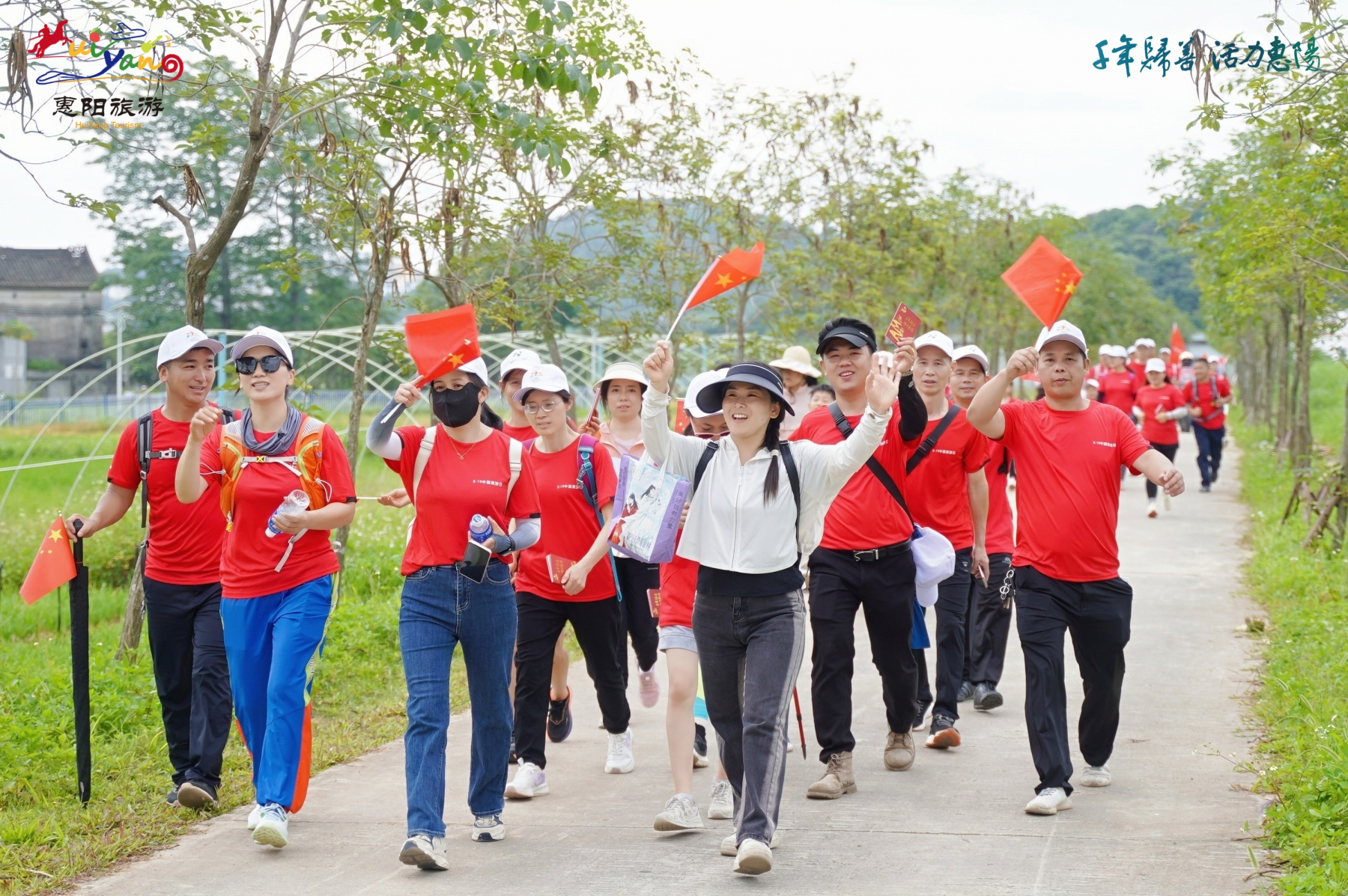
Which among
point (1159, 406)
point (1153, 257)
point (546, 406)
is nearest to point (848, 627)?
point (546, 406)

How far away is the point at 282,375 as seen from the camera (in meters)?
5.71

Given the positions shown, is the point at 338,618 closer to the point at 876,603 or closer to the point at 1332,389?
the point at 876,603

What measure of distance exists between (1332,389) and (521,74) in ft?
166

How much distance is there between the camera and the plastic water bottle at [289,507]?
548cm

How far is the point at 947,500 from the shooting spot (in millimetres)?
7430

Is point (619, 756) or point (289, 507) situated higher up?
point (289, 507)

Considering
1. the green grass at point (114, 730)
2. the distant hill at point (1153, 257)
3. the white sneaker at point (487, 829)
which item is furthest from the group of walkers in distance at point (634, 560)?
the distant hill at point (1153, 257)

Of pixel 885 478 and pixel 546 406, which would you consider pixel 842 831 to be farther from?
pixel 546 406

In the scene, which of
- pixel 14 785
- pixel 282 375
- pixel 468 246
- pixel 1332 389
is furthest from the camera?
pixel 1332 389

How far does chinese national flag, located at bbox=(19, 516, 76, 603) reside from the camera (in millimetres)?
6031

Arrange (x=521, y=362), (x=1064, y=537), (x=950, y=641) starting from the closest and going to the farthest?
(x=1064, y=537) < (x=521, y=362) < (x=950, y=641)

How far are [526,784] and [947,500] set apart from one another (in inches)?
107

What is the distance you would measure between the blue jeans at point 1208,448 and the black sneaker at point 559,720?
1526 centimetres

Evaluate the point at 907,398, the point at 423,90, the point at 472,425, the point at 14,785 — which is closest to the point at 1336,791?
the point at 907,398
